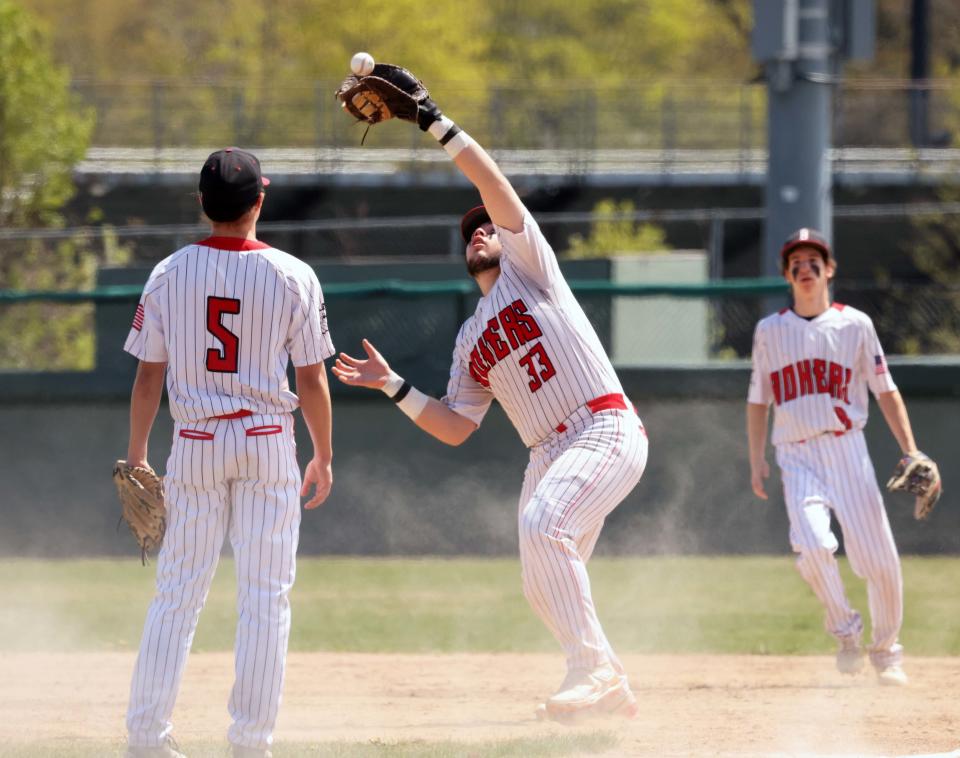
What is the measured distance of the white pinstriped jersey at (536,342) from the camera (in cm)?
507

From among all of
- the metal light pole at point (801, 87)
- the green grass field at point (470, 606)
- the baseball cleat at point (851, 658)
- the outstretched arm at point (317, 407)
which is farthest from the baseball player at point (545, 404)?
the metal light pole at point (801, 87)

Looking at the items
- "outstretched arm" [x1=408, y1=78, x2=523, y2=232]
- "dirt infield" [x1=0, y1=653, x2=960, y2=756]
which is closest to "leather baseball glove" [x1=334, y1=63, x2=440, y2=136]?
"outstretched arm" [x1=408, y1=78, x2=523, y2=232]

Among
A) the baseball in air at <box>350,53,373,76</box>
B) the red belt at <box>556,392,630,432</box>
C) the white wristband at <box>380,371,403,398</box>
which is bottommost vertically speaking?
the red belt at <box>556,392,630,432</box>

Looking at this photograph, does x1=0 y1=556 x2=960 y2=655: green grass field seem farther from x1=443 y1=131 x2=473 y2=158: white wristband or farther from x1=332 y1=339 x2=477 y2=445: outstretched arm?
x1=443 y1=131 x2=473 y2=158: white wristband

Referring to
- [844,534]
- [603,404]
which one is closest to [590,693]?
[603,404]

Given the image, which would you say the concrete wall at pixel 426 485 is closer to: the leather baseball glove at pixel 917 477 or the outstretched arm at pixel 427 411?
the leather baseball glove at pixel 917 477

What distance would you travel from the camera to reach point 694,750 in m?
5.17

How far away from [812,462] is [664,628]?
1.94 meters

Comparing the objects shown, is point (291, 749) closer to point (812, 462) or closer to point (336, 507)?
point (812, 462)

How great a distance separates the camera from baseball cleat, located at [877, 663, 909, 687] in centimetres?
662

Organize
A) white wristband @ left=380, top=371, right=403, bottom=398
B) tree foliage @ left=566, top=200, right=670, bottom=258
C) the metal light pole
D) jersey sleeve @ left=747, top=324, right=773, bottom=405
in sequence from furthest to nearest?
1. tree foliage @ left=566, top=200, right=670, bottom=258
2. the metal light pole
3. jersey sleeve @ left=747, top=324, right=773, bottom=405
4. white wristband @ left=380, top=371, right=403, bottom=398

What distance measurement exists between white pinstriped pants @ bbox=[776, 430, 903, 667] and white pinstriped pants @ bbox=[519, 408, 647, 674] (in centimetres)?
186

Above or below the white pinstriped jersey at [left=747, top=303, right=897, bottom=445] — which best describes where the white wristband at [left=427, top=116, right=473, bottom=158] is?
above

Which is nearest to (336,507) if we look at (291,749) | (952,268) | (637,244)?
(291,749)
